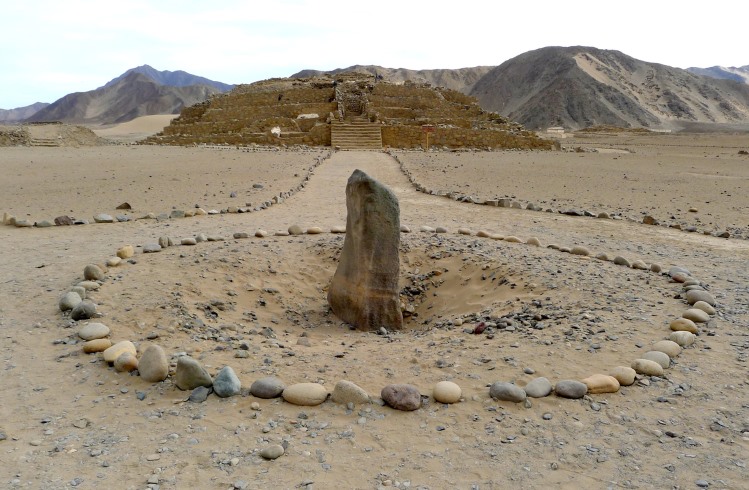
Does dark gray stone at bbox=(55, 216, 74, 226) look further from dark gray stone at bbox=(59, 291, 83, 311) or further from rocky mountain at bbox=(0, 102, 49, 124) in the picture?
rocky mountain at bbox=(0, 102, 49, 124)

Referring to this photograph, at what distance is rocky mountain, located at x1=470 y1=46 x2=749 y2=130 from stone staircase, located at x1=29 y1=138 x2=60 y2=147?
5326cm

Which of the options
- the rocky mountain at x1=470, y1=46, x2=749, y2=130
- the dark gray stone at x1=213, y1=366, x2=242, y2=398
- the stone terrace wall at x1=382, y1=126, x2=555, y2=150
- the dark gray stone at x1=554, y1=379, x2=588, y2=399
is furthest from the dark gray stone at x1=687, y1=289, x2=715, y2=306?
the rocky mountain at x1=470, y1=46, x2=749, y2=130

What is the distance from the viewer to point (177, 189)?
1185 cm

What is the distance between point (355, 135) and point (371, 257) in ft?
69.3

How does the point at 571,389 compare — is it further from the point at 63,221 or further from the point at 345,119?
the point at 345,119

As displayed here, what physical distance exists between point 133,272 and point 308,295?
6.24ft

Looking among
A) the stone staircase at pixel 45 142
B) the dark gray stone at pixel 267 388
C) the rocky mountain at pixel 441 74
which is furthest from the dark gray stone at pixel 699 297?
the rocky mountain at pixel 441 74

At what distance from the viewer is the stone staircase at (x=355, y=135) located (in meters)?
25.4

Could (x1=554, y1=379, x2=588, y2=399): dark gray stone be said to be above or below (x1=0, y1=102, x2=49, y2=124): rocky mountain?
below

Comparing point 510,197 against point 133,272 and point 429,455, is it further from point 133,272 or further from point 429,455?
point 429,455

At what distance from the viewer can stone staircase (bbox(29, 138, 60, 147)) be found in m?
26.1

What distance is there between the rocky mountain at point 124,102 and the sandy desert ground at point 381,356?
278 ft

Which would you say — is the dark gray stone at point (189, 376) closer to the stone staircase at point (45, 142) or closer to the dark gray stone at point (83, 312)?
the dark gray stone at point (83, 312)

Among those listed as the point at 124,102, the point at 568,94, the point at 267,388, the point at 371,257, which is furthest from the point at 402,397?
the point at 124,102
